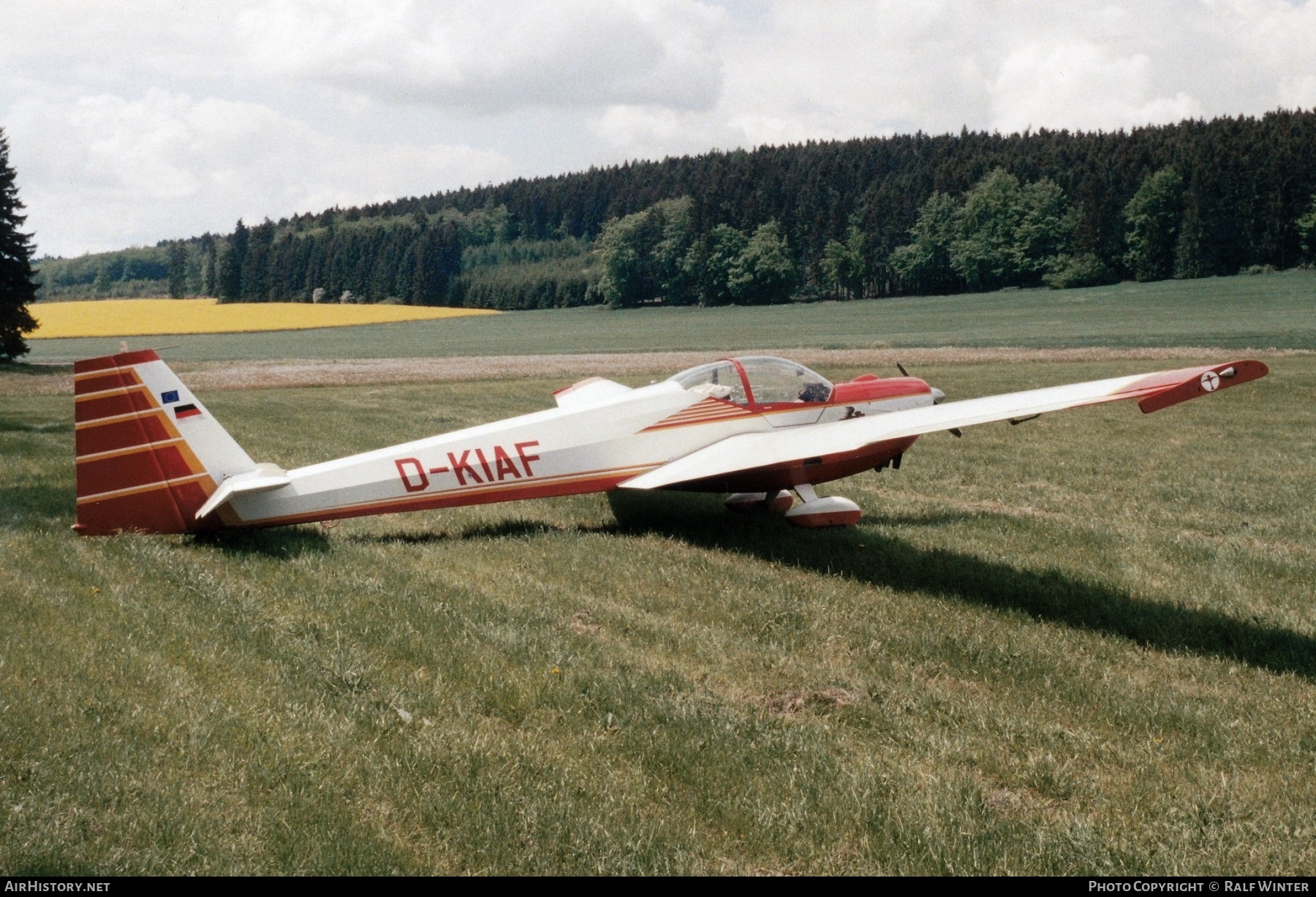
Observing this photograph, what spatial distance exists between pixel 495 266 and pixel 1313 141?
324 feet

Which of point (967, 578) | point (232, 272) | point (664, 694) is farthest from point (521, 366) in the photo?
point (232, 272)

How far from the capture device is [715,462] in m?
9.61

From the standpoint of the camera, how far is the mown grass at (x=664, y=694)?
4047mm

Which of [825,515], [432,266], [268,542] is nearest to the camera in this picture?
[268,542]

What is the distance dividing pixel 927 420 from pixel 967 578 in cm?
145

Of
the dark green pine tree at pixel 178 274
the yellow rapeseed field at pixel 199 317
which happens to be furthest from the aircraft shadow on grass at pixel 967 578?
the dark green pine tree at pixel 178 274

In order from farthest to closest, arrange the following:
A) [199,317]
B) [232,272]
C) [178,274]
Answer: [178,274], [232,272], [199,317]

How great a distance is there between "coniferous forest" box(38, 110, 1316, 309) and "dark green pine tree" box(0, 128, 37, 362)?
71558mm

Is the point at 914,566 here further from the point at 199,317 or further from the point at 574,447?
the point at 199,317

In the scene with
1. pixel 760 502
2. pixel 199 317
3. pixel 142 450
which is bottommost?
pixel 760 502

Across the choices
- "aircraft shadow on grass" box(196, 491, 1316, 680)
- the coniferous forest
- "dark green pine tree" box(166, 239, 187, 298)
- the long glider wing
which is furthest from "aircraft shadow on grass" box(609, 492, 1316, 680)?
"dark green pine tree" box(166, 239, 187, 298)

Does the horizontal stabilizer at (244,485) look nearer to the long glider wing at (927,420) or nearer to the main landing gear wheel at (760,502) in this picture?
the long glider wing at (927,420)

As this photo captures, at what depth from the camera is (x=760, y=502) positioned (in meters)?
11.3

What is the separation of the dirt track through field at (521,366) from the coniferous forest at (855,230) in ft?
206
